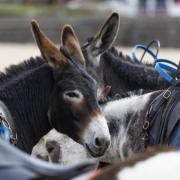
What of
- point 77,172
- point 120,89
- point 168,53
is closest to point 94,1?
point 168,53

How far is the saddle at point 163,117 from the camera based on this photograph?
4.68 metres

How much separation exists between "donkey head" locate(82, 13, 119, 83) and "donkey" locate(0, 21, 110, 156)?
138 centimetres

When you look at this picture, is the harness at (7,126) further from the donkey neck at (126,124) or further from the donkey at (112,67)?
the donkey at (112,67)

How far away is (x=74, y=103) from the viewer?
4676 millimetres

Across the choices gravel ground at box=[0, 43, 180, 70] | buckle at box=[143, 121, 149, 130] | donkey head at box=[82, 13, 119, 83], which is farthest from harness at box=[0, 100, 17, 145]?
gravel ground at box=[0, 43, 180, 70]

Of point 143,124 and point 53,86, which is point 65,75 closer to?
point 53,86

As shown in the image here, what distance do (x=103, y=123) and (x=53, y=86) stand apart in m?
0.47

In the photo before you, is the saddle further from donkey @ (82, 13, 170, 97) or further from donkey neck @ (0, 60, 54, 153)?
donkey @ (82, 13, 170, 97)

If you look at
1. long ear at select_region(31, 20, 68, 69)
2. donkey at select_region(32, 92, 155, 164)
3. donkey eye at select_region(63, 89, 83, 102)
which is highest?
long ear at select_region(31, 20, 68, 69)

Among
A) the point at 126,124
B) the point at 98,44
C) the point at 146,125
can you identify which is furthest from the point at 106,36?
the point at 146,125

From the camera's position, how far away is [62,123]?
4.74 metres

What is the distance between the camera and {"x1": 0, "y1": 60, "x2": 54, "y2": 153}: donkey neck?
476cm

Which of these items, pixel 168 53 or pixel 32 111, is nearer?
pixel 32 111

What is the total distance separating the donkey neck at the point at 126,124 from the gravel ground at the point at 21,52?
36.2ft
